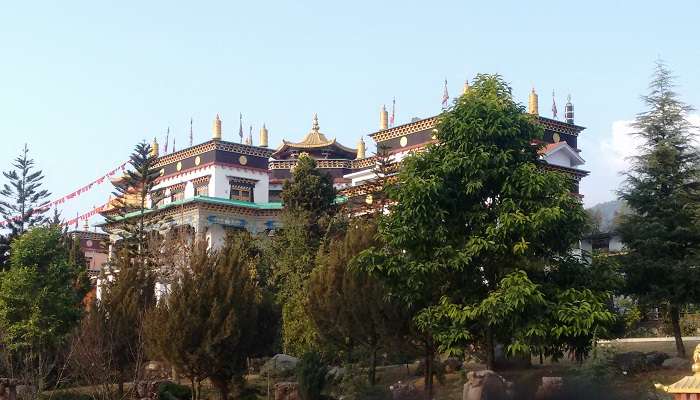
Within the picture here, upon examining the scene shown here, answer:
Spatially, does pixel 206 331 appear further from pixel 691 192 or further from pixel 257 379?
pixel 691 192

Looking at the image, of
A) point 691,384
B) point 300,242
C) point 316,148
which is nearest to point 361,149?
point 316,148

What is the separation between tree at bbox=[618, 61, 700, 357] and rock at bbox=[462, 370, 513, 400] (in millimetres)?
5513

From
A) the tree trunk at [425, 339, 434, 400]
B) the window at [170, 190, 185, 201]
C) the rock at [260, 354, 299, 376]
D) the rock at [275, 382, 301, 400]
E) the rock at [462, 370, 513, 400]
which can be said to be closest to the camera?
the rock at [462, 370, 513, 400]

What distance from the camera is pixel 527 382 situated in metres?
15.8

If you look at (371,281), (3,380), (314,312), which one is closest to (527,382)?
(371,281)

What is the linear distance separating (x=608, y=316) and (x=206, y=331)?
8.49m

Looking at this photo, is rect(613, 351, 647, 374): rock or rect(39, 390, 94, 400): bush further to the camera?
rect(39, 390, 94, 400): bush

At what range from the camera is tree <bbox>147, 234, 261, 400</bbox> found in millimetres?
17766

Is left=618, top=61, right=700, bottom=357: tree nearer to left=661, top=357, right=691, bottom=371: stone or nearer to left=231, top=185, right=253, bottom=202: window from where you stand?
left=661, top=357, right=691, bottom=371: stone

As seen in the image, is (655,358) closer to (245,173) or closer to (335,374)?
(335,374)

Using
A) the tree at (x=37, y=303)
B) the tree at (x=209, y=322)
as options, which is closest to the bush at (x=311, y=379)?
the tree at (x=209, y=322)

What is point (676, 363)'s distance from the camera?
1688 cm

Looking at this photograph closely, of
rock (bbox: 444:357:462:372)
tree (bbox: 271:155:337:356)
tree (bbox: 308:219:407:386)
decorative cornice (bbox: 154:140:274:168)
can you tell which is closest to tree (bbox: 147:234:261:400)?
tree (bbox: 308:219:407:386)

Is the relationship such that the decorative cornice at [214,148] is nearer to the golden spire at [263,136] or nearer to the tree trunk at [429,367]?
the golden spire at [263,136]
